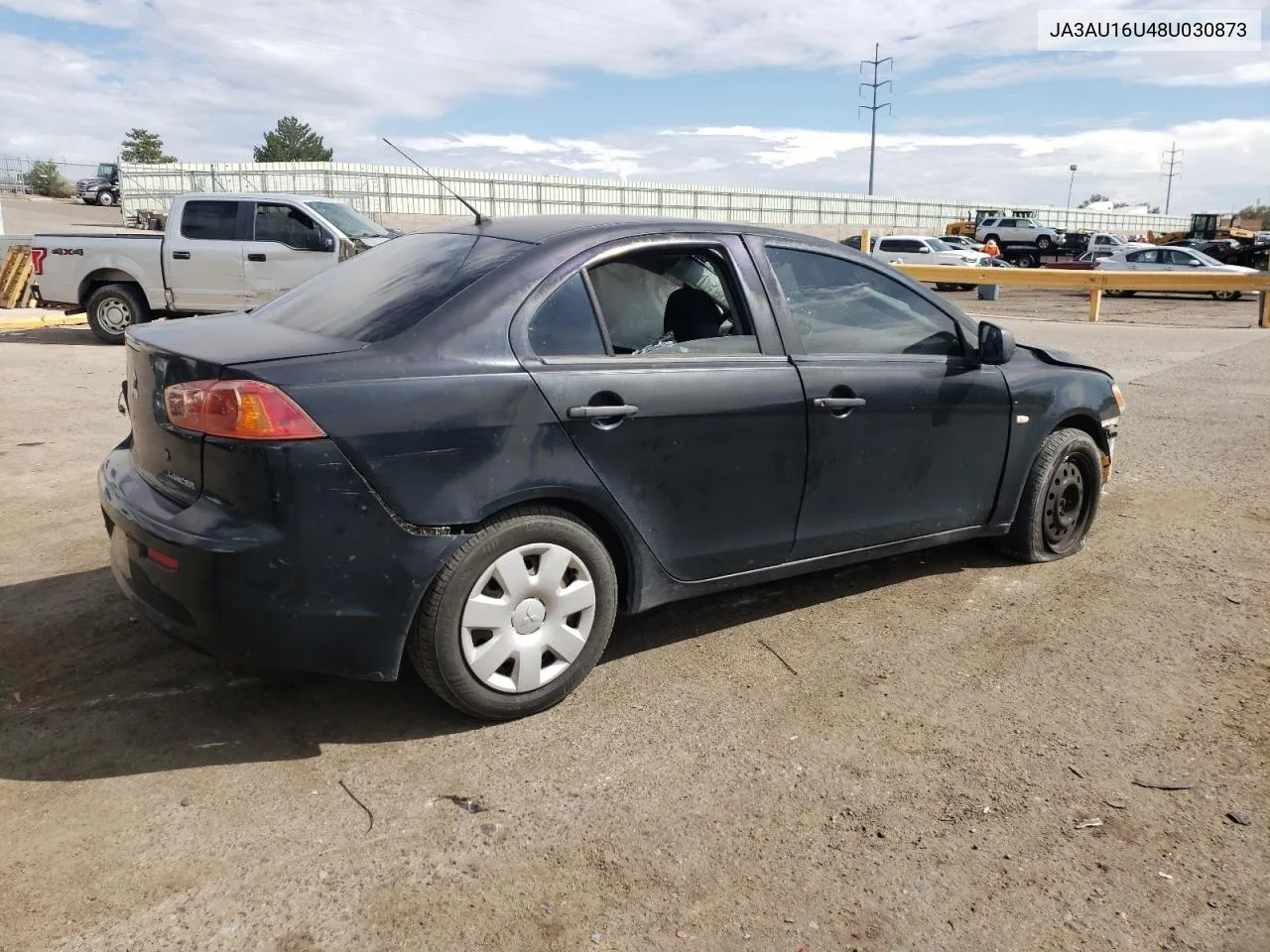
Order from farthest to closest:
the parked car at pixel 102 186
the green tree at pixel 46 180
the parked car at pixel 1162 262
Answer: the green tree at pixel 46 180 < the parked car at pixel 102 186 < the parked car at pixel 1162 262

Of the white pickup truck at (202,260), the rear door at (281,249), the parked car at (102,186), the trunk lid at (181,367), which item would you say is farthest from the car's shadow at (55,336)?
the parked car at (102,186)

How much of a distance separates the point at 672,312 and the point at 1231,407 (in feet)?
26.0

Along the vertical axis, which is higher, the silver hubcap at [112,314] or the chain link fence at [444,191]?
the chain link fence at [444,191]

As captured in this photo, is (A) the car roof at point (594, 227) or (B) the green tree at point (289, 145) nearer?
(A) the car roof at point (594, 227)

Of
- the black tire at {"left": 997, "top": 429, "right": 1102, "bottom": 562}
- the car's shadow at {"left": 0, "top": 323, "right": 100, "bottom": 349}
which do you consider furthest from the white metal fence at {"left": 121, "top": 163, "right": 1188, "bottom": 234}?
the black tire at {"left": 997, "top": 429, "right": 1102, "bottom": 562}

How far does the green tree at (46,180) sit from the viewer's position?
68.1m

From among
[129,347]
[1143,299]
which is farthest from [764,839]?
[1143,299]

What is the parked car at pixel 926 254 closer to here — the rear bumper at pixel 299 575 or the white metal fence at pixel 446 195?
the white metal fence at pixel 446 195

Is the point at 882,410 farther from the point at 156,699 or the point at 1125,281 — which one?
the point at 1125,281

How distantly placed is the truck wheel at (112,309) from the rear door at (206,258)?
1.65 feet

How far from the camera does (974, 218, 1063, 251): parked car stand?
43125 millimetres

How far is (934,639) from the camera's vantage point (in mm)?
4227

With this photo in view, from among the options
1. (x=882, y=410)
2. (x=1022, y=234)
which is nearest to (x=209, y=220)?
(x=882, y=410)

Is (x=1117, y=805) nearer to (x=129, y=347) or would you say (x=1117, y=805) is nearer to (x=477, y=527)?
(x=477, y=527)
